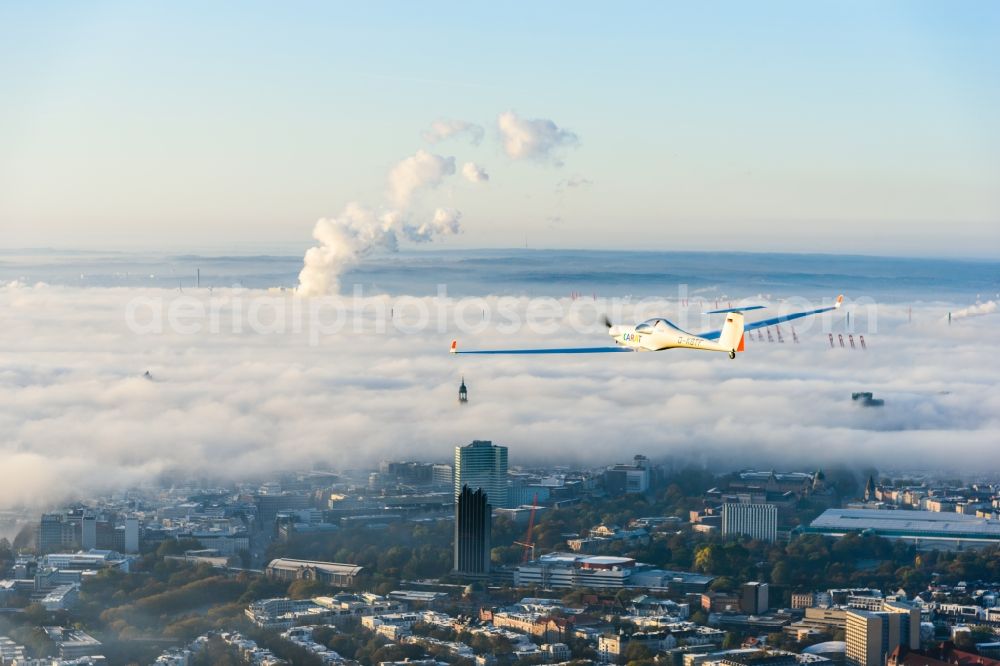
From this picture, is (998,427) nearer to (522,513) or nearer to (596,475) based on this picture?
(596,475)

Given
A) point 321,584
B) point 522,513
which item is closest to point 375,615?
point 321,584

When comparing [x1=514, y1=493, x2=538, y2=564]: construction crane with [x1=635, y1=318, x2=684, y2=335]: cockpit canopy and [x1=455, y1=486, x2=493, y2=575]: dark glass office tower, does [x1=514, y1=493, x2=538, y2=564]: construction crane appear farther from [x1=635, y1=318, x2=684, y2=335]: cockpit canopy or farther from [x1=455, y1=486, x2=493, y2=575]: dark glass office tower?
[x1=635, y1=318, x2=684, y2=335]: cockpit canopy

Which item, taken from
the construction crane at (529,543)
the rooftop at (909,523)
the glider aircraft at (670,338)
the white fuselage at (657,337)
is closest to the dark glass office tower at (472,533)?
the construction crane at (529,543)

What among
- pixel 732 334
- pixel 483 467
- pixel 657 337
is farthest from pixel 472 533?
pixel 732 334

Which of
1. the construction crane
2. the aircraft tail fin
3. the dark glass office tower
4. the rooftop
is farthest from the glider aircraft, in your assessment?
the rooftop

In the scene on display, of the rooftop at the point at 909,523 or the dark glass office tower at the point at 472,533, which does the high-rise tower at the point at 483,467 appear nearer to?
the dark glass office tower at the point at 472,533

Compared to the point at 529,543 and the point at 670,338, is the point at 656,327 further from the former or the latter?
the point at 529,543
